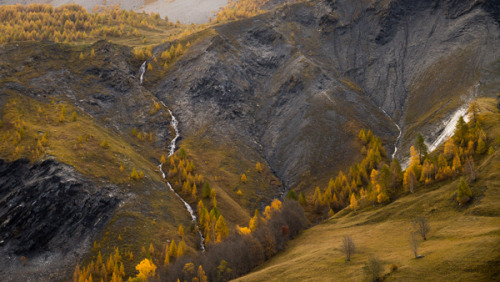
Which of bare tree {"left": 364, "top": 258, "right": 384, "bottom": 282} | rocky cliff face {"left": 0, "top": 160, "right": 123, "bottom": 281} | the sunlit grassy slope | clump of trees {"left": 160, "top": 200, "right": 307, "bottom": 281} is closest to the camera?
the sunlit grassy slope

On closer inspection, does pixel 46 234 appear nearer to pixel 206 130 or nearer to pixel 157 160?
pixel 157 160

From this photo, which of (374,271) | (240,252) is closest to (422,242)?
(374,271)

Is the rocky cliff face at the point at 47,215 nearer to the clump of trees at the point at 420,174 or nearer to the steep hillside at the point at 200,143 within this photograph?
the steep hillside at the point at 200,143

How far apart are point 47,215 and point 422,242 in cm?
10087

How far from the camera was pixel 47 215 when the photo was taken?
346ft

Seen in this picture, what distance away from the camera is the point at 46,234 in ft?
335

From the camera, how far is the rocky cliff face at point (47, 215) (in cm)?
9508

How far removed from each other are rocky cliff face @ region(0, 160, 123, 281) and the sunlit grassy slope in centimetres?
5470

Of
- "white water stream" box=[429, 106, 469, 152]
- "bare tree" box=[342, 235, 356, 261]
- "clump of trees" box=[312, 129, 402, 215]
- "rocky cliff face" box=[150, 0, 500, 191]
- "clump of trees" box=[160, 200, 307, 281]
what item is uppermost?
"rocky cliff face" box=[150, 0, 500, 191]

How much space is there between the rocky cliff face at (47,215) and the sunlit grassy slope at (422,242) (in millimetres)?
54697

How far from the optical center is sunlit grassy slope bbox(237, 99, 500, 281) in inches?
1882

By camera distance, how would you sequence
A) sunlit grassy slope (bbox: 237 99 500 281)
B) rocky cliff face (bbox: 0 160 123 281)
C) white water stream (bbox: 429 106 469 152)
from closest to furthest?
sunlit grassy slope (bbox: 237 99 500 281) → rocky cliff face (bbox: 0 160 123 281) → white water stream (bbox: 429 106 469 152)

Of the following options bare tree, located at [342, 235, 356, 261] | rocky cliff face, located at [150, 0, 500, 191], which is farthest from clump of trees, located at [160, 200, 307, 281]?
rocky cliff face, located at [150, 0, 500, 191]

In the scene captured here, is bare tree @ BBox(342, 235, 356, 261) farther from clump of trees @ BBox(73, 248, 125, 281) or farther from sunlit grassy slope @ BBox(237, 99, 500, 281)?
clump of trees @ BBox(73, 248, 125, 281)
